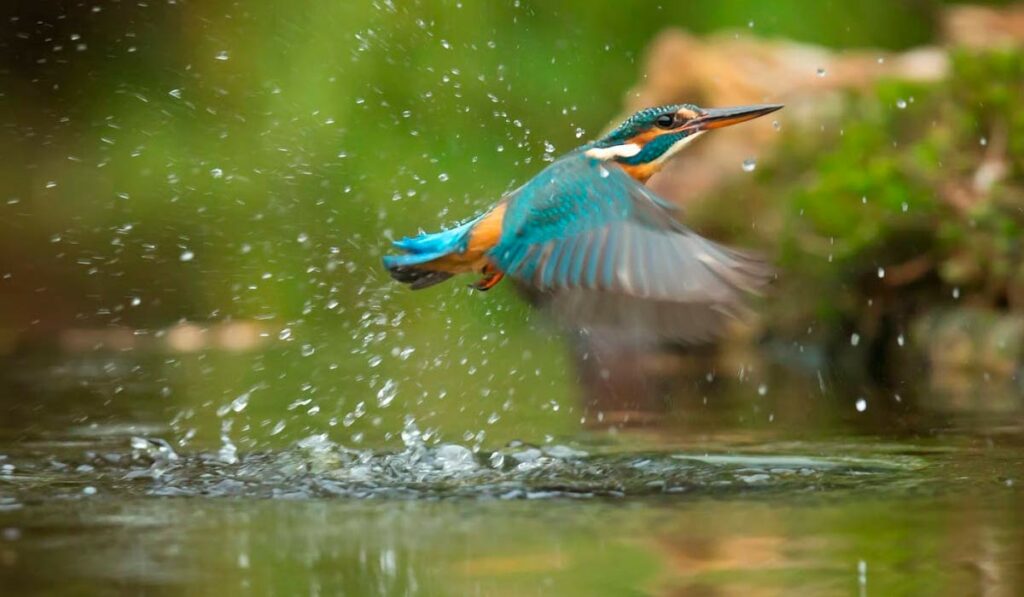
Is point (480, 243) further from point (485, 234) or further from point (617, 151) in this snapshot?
point (617, 151)

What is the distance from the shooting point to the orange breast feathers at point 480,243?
4684 mm

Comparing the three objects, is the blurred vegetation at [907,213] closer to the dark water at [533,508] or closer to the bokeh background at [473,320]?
the bokeh background at [473,320]

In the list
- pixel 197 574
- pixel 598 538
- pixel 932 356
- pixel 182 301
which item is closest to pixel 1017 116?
pixel 932 356

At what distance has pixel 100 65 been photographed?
1452 centimetres

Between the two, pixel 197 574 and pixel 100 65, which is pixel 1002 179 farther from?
pixel 100 65

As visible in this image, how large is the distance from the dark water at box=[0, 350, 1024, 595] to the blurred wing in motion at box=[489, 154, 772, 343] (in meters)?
0.41

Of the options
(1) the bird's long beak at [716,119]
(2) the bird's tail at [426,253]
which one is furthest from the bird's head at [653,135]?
(2) the bird's tail at [426,253]

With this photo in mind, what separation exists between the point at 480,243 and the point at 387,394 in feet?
10.3

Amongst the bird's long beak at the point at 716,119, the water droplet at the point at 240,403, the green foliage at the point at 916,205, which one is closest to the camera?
the bird's long beak at the point at 716,119

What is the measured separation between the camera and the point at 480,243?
15.4 feet

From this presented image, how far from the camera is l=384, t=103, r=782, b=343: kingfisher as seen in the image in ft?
13.6

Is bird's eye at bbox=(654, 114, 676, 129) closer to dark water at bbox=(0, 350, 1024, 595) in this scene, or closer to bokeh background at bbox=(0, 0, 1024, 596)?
bokeh background at bbox=(0, 0, 1024, 596)

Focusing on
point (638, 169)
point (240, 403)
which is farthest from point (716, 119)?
point (240, 403)

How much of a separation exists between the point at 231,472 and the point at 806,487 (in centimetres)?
149
